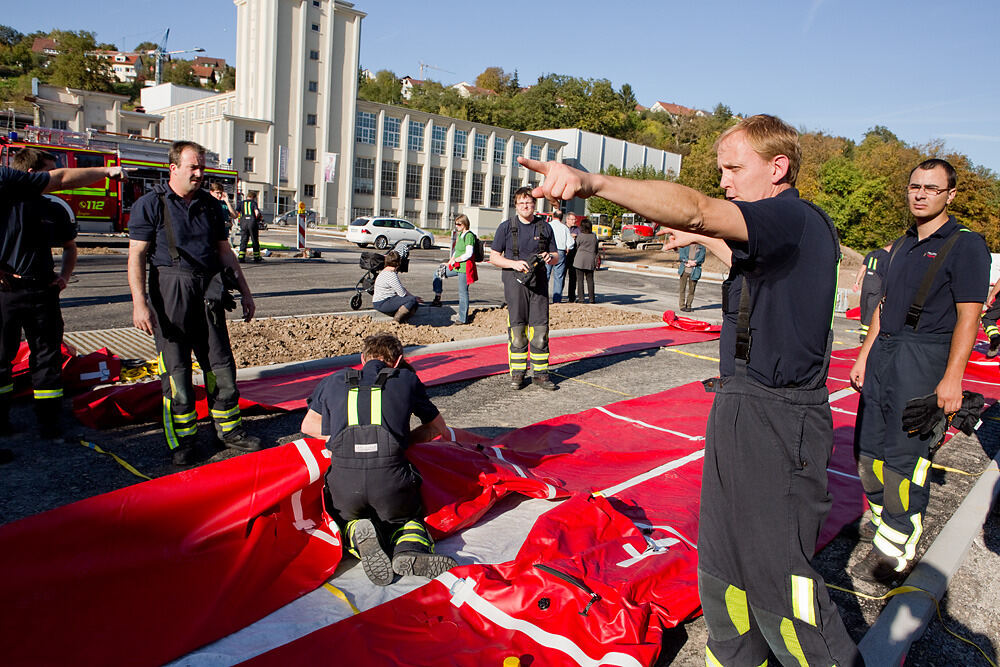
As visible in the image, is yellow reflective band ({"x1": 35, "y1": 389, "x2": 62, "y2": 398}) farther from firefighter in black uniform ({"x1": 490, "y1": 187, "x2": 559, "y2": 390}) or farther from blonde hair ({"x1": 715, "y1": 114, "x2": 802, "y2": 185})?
blonde hair ({"x1": 715, "y1": 114, "x2": 802, "y2": 185})

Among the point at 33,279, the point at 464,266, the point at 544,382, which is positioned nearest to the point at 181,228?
the point at 33,279

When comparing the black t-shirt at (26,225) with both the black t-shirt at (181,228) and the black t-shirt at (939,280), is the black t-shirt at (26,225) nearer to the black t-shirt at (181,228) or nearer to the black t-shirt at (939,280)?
the black t-shirt at (181,228)

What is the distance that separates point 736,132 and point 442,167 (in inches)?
2558

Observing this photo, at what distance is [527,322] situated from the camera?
7.18 meters

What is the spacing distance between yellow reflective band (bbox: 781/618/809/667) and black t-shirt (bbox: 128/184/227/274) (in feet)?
14.1

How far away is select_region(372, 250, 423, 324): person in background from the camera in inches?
411

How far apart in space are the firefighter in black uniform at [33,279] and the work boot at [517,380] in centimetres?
410

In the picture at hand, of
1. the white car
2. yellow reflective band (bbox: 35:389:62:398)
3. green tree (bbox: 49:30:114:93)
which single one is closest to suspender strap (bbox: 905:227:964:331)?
yellow reflective band (bbox: 35:389:62:398)

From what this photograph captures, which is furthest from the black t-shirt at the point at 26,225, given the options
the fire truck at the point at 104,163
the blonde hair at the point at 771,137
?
the fire truck at the point at 104,163

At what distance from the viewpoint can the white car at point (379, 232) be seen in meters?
32.8

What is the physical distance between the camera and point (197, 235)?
4758 millimetres

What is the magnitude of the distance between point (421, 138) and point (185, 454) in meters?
61.7

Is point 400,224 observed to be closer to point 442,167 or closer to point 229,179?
point 229,179

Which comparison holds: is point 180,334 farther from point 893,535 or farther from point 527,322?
point 893,535
